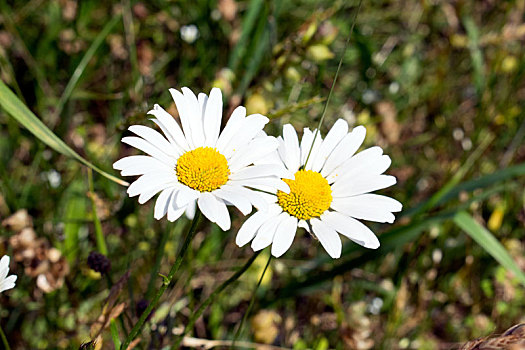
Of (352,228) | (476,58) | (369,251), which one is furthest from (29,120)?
(476,58)

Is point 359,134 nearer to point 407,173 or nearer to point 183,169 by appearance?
point 183,169

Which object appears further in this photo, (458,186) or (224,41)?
(224,41)

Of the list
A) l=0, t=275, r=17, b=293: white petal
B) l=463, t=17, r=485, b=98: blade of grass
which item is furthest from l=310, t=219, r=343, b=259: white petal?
l=463, t=17, r=485, b=98: blade of grass

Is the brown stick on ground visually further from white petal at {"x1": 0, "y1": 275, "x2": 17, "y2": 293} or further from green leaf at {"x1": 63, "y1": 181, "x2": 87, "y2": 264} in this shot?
green leaf at {"x1": 63, "y1": 181, "x2": 87, "y2": 264}

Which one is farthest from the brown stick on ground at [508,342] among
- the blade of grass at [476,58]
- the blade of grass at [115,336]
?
the blade of grass at [476,58]

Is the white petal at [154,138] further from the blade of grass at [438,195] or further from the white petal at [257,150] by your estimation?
the blade of grass at [438,195]

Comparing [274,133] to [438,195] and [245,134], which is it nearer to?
[438,195]

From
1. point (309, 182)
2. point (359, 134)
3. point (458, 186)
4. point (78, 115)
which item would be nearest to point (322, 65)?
point (458, 186)
